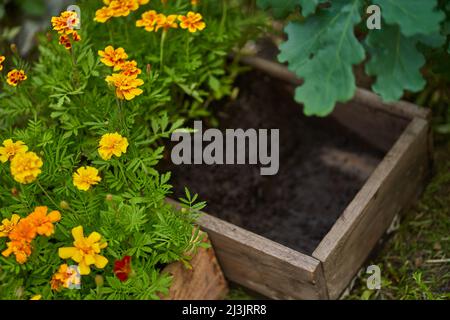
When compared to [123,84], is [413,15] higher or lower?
higher

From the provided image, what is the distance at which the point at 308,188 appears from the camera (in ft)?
7.52

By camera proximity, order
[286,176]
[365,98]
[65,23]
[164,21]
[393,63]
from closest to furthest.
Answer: [393,63] < [65,23] < [164,21] < [365,98] < [286,176]

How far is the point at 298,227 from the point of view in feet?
7.14

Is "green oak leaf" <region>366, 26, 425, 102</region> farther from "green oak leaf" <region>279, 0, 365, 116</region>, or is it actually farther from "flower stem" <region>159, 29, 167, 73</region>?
"flower stem" <region>159, 29, 167, 73</region>

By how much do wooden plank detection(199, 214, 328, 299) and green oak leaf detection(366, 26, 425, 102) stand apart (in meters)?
0.52

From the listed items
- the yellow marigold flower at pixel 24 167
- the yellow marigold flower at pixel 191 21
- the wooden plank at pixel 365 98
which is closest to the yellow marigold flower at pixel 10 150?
the yellow marigold flower at pixel 24 167

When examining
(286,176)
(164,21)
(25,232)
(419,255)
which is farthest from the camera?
(286,176)

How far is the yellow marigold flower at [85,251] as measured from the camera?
1.48 metres

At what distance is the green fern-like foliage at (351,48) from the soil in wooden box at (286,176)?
0.71 meters

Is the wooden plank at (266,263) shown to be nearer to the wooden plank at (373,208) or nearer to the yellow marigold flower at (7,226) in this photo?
the wooden plank at (373,208)

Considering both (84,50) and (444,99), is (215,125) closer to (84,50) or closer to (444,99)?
(84,50)

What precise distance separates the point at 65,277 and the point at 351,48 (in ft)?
2.75

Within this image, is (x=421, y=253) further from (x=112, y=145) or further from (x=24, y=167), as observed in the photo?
(x=24, y=167)

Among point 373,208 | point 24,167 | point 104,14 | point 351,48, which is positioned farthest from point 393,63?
point 24,167
